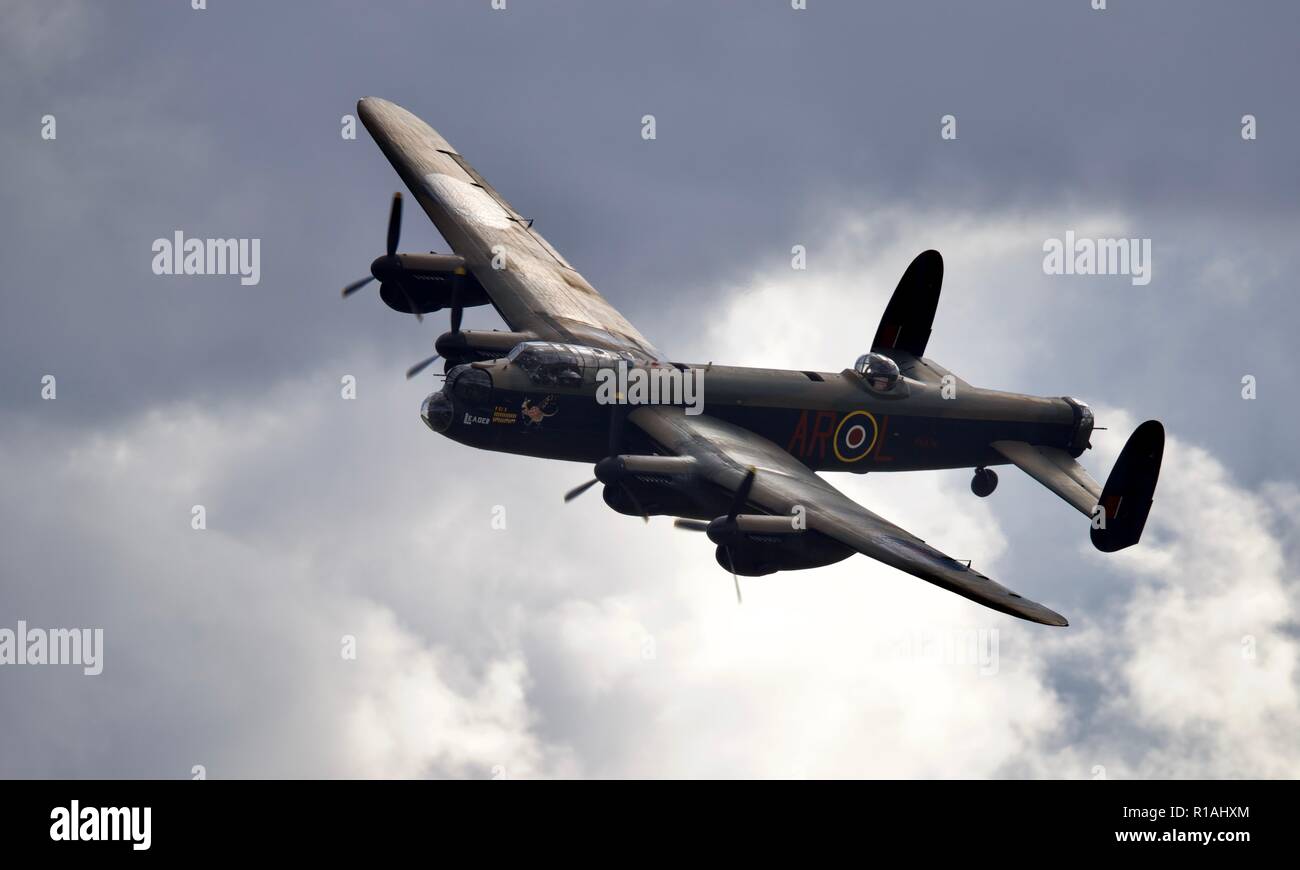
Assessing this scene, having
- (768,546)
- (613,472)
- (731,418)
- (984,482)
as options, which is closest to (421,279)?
(731,418)

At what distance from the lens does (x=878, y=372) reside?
48.1 m

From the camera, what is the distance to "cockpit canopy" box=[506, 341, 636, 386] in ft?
146

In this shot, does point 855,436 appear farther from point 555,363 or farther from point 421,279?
point 421,279

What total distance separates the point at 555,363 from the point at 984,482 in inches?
549

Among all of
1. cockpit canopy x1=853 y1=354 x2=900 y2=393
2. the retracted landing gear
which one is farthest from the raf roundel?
the retracted landing gear

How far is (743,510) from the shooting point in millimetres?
41594

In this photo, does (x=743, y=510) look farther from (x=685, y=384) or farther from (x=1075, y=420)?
(x=1075, y=420)

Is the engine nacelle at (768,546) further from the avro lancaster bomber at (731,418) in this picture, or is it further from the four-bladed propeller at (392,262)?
the four-bladed propeller at (392,262)

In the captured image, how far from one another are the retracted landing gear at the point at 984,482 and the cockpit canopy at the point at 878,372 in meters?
4.46

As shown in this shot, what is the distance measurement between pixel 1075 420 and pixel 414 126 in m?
23.8

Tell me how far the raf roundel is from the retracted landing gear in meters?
4.21

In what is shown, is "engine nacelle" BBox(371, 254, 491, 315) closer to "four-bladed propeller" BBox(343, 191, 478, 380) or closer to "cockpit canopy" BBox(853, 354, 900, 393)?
"four-bladed propeller" BBox(343, 191, 478, 380)
